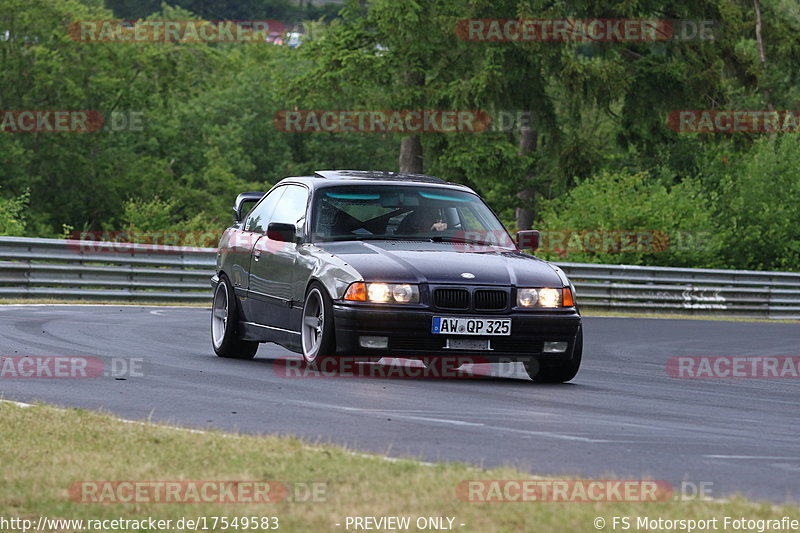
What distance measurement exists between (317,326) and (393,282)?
85 cm

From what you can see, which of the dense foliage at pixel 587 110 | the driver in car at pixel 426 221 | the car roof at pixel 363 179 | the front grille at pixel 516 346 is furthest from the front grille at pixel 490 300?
the dense foliage at pixel 587 110

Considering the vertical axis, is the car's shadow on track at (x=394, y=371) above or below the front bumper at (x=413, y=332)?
below

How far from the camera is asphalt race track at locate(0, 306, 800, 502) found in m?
7.31

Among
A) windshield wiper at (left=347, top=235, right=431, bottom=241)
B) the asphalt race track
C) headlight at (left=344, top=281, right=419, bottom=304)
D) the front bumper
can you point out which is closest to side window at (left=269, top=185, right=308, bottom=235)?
windshield wiper at (left=347, top=235, right=431, bottom=241)

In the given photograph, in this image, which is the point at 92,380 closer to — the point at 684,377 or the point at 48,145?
the point at 684,377

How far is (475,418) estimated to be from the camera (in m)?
8.95

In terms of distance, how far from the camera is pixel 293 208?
1294 cm

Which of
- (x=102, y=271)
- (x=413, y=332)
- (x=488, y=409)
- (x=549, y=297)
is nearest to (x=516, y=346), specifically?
(x=549, y=297)

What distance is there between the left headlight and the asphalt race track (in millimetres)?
658

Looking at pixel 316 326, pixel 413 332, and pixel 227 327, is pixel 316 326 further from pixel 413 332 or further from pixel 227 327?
pixel 227 327

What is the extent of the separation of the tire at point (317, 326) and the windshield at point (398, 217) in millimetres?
727

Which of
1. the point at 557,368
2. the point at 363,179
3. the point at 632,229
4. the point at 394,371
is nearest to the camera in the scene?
the point at 557,368

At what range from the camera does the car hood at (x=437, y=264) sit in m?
11.2

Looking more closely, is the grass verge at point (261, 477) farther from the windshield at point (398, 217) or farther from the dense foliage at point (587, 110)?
the dense foliage at point (587, 110)
